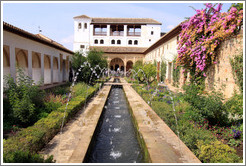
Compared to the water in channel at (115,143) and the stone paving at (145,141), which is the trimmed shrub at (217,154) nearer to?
the stone paving at (145,141)

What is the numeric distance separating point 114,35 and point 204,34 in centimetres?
2954

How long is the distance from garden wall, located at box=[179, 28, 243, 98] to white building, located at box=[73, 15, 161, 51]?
1122 inches

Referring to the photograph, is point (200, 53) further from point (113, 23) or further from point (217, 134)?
point (113, 23)

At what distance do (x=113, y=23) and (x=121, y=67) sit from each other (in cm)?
911

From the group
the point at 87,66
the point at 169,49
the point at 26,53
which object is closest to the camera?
the point at 26,53

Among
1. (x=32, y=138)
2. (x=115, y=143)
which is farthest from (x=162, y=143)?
(x=32, y=138)

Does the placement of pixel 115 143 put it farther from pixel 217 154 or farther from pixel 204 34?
pixel 204 34

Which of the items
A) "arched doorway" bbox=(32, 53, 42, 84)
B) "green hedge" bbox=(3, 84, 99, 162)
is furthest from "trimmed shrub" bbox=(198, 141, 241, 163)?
"arched doorway" bbox=(32, 53, 42, 84)

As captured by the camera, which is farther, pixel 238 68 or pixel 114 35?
pixel 114 35

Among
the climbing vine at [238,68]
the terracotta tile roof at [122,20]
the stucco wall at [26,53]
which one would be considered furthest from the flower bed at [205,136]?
the terracotta tile roof at [122,20]

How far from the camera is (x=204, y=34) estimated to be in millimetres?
9023

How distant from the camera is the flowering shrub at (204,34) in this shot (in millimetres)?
7278

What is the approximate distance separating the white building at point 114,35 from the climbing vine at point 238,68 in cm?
2974

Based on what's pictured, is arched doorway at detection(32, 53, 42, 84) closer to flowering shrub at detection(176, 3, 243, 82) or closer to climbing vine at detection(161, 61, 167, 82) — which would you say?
flowering shrub at detection(176, 3, 243, 82)
